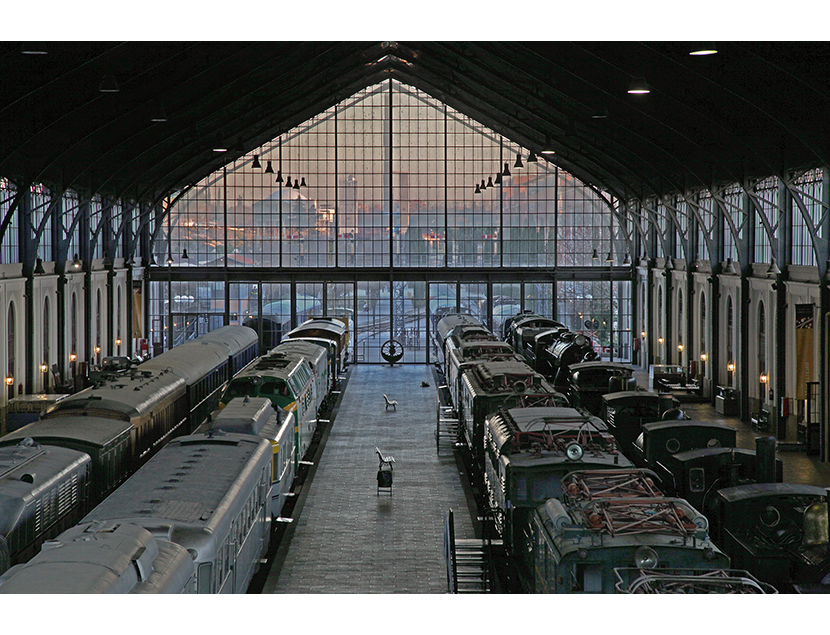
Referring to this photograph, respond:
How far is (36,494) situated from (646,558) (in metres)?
8.53

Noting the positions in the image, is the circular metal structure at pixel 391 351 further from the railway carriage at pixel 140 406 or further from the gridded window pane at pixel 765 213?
the railway carriage at pixel 140 406

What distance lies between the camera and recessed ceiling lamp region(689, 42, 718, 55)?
1507 cm

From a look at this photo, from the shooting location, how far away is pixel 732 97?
22.8 meters

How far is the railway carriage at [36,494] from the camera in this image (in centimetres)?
1218

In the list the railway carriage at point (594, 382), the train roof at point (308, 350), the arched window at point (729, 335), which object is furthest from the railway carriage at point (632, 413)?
the arched window at point (729, 335)

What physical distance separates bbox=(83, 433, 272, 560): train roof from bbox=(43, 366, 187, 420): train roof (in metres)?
3.60

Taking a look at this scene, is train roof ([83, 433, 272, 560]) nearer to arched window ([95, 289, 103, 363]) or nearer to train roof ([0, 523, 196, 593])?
train roof ([0, 523, 196, 593])

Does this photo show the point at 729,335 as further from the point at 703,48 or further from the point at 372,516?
the point at 703,48

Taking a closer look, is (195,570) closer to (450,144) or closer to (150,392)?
(150,392)

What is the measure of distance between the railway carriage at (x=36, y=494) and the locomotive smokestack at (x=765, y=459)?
12279 mm

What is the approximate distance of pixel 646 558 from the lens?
10500 millimetres

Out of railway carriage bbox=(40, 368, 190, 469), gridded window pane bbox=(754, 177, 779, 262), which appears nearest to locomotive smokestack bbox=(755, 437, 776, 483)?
railway carriage bbox=(40, 368, 190, 469)

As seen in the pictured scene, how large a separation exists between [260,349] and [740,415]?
85.0 feet

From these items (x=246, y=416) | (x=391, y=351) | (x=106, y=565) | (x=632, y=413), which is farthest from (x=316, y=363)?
(x=106, y=565)
